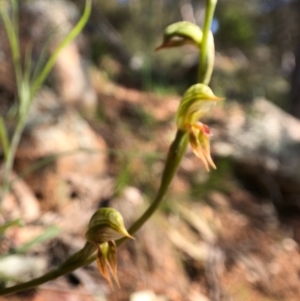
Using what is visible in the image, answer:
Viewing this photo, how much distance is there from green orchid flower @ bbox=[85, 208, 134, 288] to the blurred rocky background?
221 mm

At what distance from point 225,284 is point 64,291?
0.56 m

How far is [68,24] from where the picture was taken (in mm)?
2779

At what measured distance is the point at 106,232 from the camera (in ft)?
1.78

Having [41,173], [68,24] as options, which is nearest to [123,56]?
[68,24]

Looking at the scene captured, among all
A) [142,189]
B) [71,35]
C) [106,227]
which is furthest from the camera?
[142,189]

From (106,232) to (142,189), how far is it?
3.57 ft

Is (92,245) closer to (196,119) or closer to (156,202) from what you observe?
(156,202)

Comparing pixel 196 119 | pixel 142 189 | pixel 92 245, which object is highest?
pixel 196 119

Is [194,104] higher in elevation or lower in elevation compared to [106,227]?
higher

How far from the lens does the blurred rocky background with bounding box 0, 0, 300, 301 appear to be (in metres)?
1.11

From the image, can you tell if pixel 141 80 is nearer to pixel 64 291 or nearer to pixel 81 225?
pixel 81 225

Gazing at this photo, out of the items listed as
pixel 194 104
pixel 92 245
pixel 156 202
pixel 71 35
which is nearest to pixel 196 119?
pixel 194 104

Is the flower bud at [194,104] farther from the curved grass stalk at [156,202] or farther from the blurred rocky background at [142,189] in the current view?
the blurred rocky background at [142,189]

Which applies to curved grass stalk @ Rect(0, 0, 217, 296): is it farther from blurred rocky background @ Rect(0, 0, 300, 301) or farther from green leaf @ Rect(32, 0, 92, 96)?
green leaf @ Rect(32, 0, 92, 96)
